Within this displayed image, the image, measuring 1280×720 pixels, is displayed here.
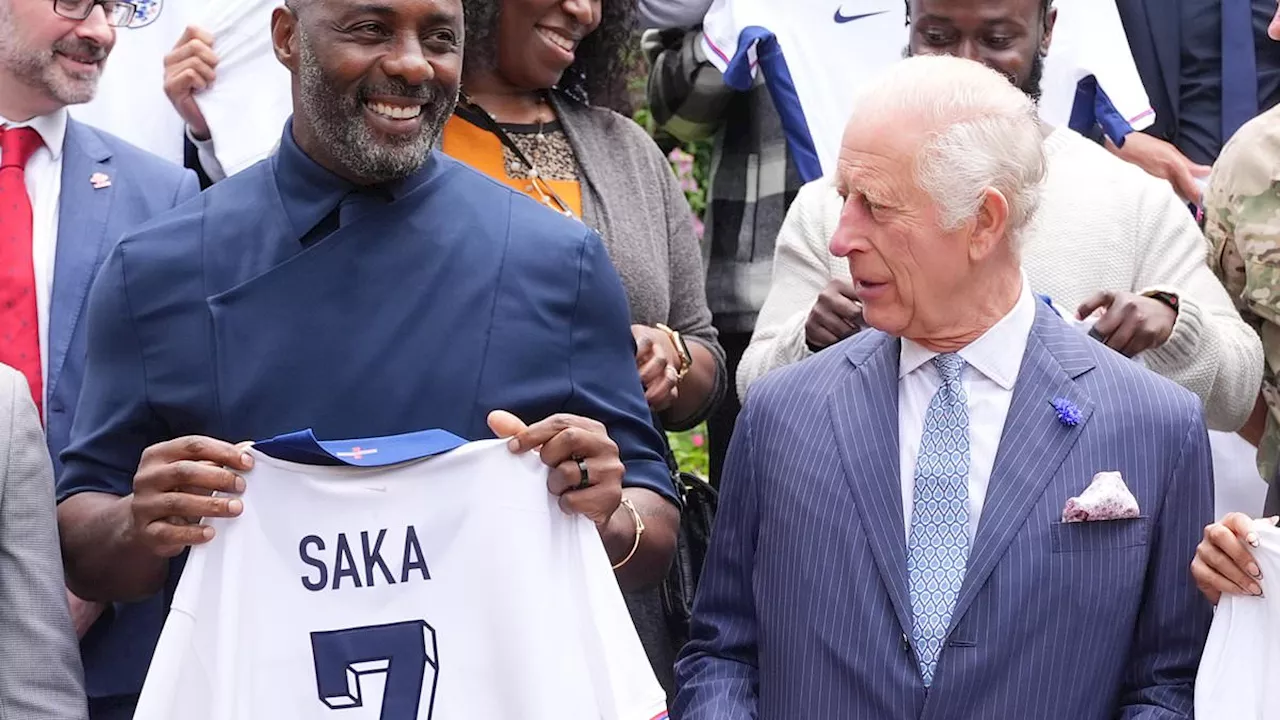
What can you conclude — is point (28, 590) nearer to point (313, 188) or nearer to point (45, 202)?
point (313, 188)

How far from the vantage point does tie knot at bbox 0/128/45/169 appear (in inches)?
197

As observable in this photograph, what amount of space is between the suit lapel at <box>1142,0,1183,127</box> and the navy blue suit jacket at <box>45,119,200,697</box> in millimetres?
2945

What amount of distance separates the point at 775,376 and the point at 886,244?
1.26ft

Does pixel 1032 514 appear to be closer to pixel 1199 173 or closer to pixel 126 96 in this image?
pixel 1199 173

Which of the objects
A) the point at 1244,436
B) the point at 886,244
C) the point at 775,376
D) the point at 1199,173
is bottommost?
the point at 1244,436

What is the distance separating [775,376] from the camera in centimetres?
418

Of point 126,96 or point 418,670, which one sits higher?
point 126,96

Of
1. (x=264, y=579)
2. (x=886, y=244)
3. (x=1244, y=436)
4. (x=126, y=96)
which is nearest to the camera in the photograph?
(x=264, y=579)

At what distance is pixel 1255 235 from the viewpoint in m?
4.95

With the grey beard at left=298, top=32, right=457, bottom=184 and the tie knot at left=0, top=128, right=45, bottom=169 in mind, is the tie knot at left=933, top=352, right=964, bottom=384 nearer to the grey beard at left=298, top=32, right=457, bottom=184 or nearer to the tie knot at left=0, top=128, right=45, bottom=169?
the grey beard at left=298, top=32, right=457, bottom=184

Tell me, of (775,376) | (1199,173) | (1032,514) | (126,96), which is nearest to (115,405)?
(775,376)

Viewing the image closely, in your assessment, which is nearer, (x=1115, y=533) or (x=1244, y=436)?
(x=1115, y=533)

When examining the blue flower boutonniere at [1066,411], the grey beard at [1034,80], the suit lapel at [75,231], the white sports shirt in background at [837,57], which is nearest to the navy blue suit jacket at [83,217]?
the suit lapel at [75,231]

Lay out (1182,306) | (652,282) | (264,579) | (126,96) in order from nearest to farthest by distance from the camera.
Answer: (264,579) → (1182,306) → (652,282) → (126,96)
